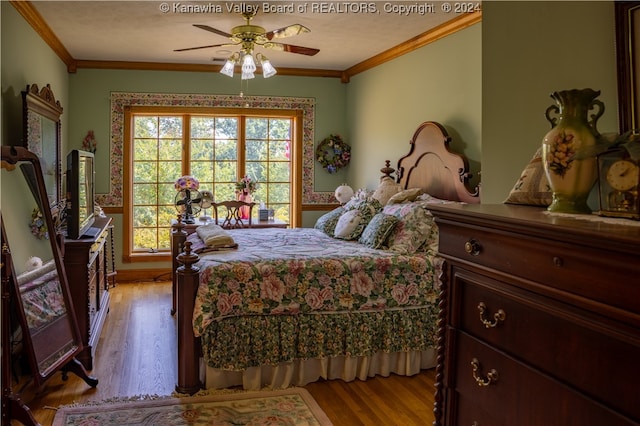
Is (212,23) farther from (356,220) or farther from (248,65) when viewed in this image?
(356,220)

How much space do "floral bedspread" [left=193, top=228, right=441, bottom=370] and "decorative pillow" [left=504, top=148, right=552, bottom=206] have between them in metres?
1.72

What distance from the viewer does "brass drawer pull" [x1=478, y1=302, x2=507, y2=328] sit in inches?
54.1

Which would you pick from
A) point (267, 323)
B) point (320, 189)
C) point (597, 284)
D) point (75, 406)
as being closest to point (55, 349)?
point (75, 406)

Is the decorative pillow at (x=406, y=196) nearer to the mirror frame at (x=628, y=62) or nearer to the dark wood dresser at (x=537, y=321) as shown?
the dark wood dresser at (x=537, y=321)

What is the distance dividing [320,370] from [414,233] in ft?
3.56

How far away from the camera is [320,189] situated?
6855 millimetres

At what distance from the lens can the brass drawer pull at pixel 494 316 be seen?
1375mm

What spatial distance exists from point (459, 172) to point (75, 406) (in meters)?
3.02

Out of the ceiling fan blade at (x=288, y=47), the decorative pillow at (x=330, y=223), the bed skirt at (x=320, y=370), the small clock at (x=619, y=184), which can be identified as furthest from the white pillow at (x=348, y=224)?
the small clock at (x=619, y=184)

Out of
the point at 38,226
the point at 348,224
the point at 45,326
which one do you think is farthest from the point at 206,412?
the point at 348,224

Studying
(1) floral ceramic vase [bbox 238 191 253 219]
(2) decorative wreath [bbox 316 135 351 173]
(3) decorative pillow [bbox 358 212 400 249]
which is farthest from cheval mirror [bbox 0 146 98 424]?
(2) decorative wreath [bbox 316 135 351 173]

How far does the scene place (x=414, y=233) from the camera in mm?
3701

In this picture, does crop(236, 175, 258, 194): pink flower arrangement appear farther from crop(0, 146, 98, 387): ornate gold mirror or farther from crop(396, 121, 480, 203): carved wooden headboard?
crop(0, 146, 98, 387): ornate gold mirror

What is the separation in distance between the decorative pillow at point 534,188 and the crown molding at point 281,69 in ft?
8.52
